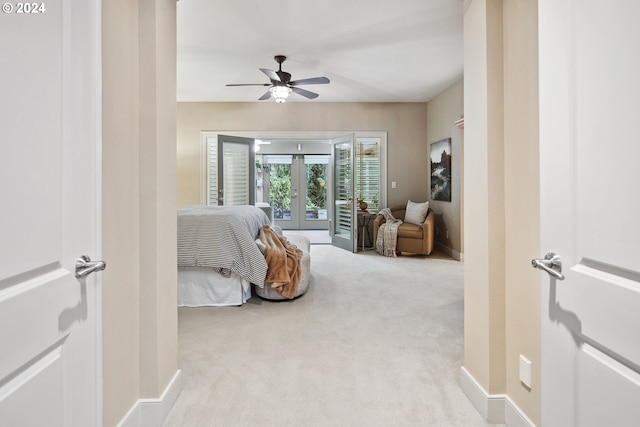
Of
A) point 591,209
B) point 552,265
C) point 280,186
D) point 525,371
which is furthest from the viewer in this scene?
point 280,186

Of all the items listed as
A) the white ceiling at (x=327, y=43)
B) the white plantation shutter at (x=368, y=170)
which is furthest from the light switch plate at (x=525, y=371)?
the white plantation shutter at (x=368, y=170)

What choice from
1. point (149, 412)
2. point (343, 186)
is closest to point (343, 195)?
point (343, 186)

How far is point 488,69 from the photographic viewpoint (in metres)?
1.54

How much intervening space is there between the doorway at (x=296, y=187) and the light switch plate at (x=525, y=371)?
818 cm

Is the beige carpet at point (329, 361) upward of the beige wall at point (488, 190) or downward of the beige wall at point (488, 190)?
downward

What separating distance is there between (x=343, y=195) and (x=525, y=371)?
17.2 ft

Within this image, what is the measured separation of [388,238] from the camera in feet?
18.6

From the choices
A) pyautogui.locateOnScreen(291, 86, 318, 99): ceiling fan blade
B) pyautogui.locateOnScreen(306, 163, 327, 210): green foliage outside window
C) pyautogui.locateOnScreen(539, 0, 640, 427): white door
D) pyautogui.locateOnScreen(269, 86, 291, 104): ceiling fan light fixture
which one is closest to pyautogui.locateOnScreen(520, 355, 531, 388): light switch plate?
pyautogui.locateOnScreen(539, 0, 640, 427): white door

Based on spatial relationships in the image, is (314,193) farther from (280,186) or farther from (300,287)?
(300,287)

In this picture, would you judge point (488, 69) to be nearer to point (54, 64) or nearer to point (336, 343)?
point (54, 64)

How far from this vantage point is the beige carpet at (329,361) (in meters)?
1.64

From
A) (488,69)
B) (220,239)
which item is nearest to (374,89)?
(220,239)

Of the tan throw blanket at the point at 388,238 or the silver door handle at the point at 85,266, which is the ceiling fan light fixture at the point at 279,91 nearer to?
→ the tan throw blanket at the point at 388,238

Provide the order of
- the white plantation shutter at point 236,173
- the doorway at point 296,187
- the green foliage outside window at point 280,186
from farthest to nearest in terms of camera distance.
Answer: the green foliage outside window at point 280,186, the doorway at point 296,187, the white plantation shutter at point 236,173
